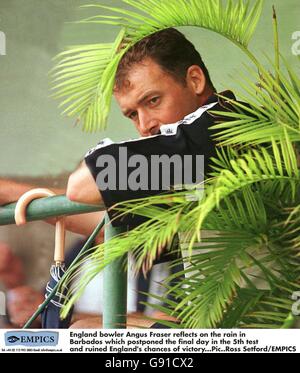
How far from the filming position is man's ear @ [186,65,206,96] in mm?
3117

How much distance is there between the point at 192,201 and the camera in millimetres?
2350

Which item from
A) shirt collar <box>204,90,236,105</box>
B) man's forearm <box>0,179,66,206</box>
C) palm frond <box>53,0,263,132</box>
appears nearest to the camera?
palm frond <box>53,0,263,132</box>

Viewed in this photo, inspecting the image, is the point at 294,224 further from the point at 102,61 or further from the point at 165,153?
the point at 102,61

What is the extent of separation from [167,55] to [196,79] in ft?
0.54

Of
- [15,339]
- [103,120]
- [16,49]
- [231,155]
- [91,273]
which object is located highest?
[16,49]

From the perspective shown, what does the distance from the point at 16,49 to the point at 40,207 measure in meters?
0.90

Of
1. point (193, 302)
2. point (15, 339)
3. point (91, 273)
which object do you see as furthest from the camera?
point (15, 339)

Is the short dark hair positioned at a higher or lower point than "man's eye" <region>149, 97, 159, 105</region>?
higher

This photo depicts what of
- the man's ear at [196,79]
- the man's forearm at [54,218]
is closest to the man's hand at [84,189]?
the man's forearm at [54,218]

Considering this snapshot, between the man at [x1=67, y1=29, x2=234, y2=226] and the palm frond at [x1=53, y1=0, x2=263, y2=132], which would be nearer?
the palm frond at [x1=53, y1=0, x2=263, y2=132]

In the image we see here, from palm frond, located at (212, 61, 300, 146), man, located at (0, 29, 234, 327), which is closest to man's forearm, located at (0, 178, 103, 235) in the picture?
man, located at (0, 29, 234, 327)

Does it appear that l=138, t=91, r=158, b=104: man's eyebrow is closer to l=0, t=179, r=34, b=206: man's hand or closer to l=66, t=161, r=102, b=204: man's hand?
l=66, t=161, r=102, b=204: man's hand

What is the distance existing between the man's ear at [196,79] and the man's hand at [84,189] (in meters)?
0.65

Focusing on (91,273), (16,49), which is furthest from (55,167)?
(91,273)
